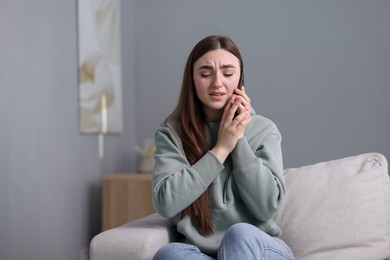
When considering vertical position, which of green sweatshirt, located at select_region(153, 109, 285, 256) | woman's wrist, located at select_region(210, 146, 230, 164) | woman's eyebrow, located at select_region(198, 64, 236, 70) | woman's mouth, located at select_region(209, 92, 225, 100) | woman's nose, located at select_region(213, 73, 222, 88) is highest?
woman's eyebrow, located at select_region(198, 64, 236, 70)

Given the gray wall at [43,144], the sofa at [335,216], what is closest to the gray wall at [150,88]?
the gray wall at [43,144]

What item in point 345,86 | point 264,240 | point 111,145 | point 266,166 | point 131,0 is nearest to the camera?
point 264,240

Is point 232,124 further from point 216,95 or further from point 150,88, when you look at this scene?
point 150,88

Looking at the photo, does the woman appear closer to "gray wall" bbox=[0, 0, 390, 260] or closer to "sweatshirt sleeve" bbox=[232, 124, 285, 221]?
"sweatshirt sleeve" bbox=[232, 124, 285, 221]

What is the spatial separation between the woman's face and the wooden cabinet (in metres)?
1.35

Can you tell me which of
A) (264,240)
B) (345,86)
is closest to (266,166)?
(264,240)

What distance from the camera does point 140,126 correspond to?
3.78m

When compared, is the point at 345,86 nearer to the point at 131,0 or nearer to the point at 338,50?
the point at 338,50

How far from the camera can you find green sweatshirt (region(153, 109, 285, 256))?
5.58 ft

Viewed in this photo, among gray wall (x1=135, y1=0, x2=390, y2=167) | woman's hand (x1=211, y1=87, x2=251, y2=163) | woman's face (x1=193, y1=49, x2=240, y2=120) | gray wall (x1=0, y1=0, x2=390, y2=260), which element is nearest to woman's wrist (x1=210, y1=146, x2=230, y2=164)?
woman's hand (x1=211, y1=87, x2=251, y2=163)

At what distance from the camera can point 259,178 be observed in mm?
1698

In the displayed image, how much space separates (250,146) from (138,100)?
2.05m

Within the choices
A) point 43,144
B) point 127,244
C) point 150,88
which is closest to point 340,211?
point 127,244

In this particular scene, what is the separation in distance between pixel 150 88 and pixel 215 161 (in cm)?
207
